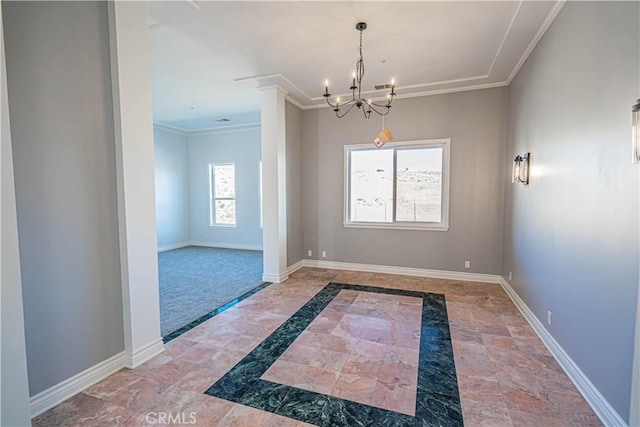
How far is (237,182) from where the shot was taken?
775cm

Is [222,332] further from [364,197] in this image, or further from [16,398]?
[364,197]

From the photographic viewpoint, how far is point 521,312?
3480mm

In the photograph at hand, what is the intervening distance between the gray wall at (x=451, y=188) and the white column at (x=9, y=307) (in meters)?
4.47

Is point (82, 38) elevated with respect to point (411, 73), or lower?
lower

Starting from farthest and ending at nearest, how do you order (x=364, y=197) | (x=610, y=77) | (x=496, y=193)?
(x=364, y=197), (x=496, y=193), (x=610, y=77)

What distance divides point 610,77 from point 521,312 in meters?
2.72

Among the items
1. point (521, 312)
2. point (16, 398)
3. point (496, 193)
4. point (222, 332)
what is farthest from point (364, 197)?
point (16, 398)

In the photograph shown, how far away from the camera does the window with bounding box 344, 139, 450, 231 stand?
4941 mm

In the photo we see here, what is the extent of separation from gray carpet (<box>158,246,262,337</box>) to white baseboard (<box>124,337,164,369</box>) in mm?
413

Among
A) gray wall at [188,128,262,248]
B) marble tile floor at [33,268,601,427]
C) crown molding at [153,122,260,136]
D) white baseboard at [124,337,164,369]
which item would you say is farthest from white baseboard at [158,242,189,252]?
white baseboard at [124,337,164,369]

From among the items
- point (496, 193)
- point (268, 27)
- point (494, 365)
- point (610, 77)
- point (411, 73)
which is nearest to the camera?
point (610, 77)

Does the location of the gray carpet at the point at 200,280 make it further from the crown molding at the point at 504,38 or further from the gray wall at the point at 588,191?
the crown molding at the point at 504,38

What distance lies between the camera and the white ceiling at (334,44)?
2684 millimetres

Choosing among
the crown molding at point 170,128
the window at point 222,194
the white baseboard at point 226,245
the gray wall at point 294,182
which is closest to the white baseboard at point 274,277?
the gray wall at point 294,182
